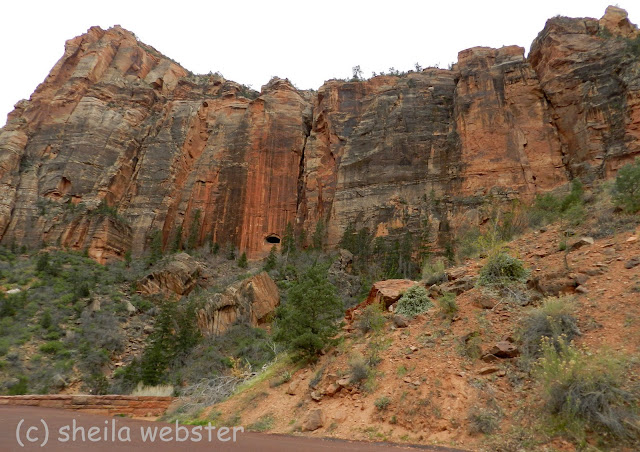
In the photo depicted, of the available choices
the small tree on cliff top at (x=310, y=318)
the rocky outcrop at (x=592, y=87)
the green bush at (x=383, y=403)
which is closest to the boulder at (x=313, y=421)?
the green bush at (x=383, y=403)

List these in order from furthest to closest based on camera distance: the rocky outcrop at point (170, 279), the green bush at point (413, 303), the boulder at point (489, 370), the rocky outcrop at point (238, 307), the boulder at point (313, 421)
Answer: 1. the rocky outcrop at point (170, 279)
2. the rocky outcrop at point (238, 307)
3. the green bush at point (413, 303)
4. the boulder at point (313, 421)
5. the boulder at point (489, 370)

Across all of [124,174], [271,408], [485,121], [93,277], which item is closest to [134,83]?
[124,174]

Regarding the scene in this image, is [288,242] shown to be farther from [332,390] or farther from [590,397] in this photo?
[590,397]

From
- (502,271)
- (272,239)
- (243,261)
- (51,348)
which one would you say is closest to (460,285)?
(502,271)

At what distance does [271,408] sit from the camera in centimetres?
895

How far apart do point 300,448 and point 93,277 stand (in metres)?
29.1

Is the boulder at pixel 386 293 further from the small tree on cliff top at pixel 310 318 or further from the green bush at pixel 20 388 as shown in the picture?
the green bush at pixel 20 388

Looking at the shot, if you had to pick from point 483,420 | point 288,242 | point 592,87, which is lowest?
point 483,420

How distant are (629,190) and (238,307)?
Answer: 71.0 feet

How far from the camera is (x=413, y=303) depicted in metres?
10.4

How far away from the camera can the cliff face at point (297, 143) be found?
1326 inches

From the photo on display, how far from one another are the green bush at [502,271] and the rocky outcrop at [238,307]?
18080 mm

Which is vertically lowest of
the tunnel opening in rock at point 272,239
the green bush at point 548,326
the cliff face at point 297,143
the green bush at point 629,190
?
the green bush at point 548,326

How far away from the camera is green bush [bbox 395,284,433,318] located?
1013 cm
